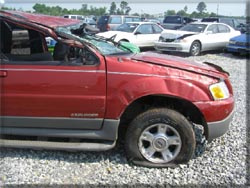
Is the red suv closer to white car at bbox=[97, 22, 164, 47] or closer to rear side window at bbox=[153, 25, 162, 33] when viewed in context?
white car at bbox=[97, 22, 164, 47]

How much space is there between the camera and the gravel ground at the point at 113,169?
3.15 meters

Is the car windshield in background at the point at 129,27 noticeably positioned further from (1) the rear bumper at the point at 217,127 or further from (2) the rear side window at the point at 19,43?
(1) the rear bumper at the point at 217,127

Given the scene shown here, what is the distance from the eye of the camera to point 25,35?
165 inches

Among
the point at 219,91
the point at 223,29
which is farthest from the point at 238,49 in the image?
the point at 219,91

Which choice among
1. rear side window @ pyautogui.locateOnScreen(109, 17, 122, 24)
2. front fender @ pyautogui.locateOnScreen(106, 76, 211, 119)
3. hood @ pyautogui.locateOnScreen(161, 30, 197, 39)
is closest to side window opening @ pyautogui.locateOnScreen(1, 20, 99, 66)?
front fender @ pyautogui.locateOnScreen(106, 76, 211, 119)

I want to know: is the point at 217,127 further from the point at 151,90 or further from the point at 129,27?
the point at 129,27

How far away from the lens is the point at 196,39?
12586 mm

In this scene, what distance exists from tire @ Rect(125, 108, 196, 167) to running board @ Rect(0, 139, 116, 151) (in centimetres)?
29

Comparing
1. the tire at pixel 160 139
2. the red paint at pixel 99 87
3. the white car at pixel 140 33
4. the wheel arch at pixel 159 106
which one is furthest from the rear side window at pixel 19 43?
the white car at pixel 140 33

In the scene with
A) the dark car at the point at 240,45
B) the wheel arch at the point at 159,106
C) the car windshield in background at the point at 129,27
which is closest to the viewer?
the wheel arch at the point at 159,106

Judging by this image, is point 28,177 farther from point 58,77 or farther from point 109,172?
point 58,77

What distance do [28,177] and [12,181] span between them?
165 millimetres

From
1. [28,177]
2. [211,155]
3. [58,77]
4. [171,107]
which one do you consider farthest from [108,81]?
[211,155]

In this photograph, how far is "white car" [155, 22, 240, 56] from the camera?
1233 centimetres
